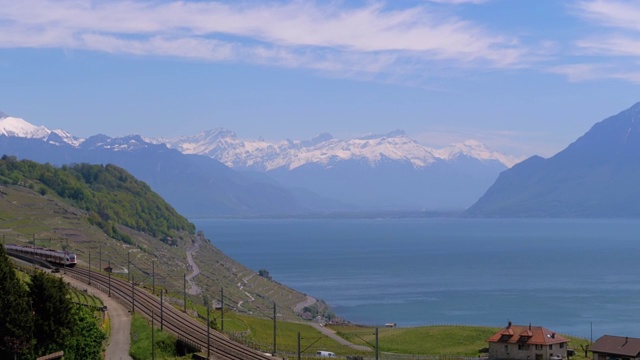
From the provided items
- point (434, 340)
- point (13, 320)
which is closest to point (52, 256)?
point (434, 340)

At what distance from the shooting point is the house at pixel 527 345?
7956cm

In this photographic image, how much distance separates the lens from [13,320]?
197 ft

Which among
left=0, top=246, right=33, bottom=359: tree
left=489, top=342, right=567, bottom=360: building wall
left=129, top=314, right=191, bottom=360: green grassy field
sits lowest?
left=489, top=342, right=567, bottom=360: building wall

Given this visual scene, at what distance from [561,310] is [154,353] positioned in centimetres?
11450

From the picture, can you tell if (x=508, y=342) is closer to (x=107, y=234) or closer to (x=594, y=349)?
(x=594, y=349)

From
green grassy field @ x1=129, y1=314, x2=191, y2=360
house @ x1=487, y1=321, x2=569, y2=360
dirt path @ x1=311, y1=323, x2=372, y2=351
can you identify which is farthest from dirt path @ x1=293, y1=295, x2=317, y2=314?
green grassy field @ x1=129, y1=314, x2=191, y2=360

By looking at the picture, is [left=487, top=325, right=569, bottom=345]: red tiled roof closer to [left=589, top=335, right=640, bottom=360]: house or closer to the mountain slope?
[left=589, top=335, right=640, bottom=360]: house

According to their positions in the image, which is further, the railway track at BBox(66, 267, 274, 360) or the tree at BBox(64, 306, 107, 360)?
the railway track at BBox(66, 267, 274, 360)

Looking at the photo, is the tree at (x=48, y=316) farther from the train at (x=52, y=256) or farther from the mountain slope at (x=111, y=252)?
the mountain slope at (x=111, y=252)

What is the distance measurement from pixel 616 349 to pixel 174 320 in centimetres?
3608

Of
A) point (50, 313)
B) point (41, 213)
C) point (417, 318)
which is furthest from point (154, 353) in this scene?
point (41, 213)

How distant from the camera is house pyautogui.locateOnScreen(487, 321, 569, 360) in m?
79.6

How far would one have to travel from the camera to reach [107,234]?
18725cm

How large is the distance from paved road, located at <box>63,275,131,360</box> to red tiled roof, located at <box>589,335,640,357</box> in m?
35.5
